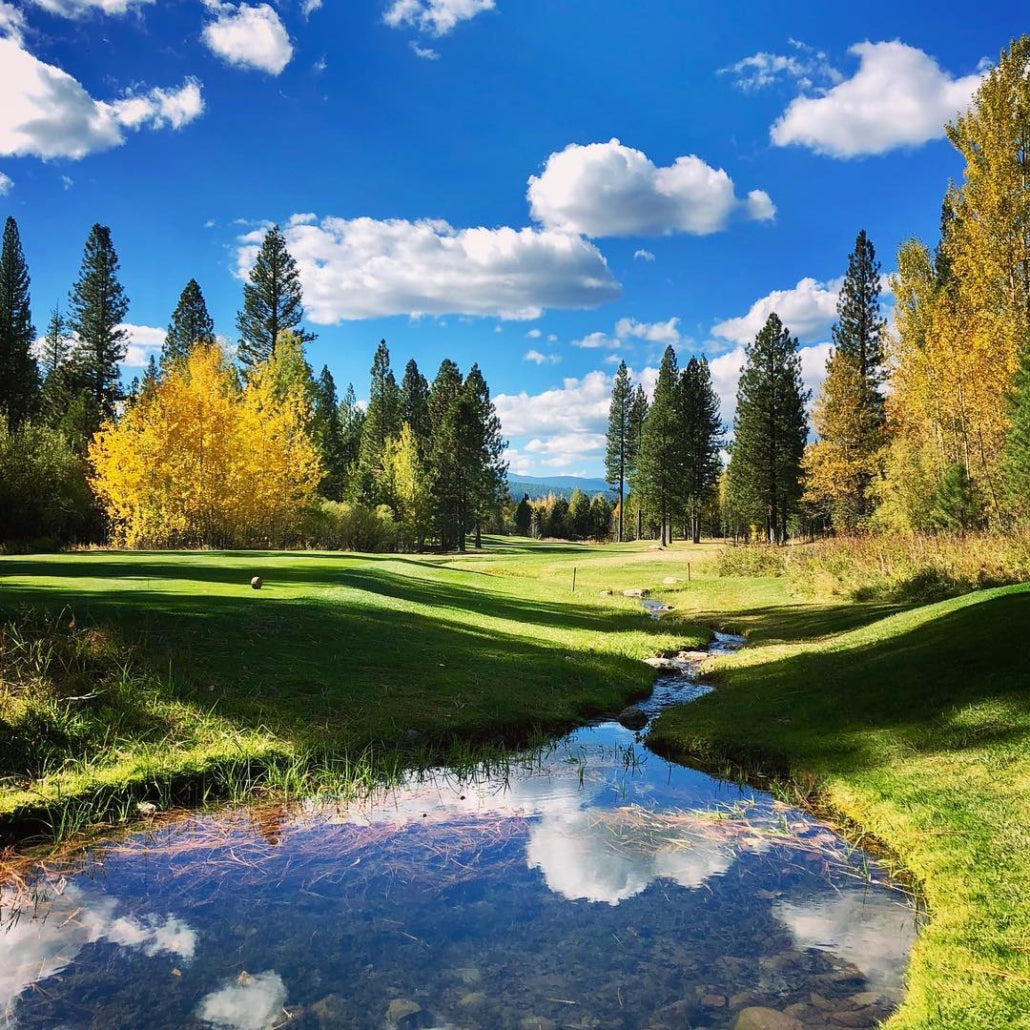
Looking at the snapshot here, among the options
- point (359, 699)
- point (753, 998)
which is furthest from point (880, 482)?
point (753, 998)

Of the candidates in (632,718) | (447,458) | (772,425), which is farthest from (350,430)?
(632,718)

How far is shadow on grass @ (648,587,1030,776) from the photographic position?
23.8 feet

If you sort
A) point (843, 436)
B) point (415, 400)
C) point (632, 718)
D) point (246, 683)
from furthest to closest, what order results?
point (415, 400)
point (843, 436)
point (632, 718)
point (246, 683)

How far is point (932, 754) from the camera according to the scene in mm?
6867

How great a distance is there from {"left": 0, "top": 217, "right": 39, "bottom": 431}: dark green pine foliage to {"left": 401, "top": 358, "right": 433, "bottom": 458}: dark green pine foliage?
117ft

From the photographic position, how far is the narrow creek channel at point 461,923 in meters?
3.70

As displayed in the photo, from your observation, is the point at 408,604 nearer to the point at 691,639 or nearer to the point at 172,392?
the point at 691,639

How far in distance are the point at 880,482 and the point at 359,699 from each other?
3471 centimetres

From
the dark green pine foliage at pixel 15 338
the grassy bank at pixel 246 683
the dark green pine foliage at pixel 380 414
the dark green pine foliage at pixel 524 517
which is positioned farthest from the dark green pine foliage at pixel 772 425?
the dark green pine foliage at pixel 524 517

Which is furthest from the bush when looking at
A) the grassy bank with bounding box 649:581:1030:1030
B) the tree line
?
the grassy bank with bounding box 649:581:1030:1030

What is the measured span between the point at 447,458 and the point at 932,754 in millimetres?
54882

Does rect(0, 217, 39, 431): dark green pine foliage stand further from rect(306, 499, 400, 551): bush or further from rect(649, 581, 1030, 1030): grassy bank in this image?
rect(649, 581, 1030, 1030): grassy bank

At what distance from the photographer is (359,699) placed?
893 cm

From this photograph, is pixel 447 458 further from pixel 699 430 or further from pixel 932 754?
pixel 932 754
